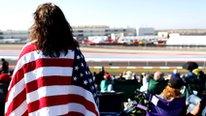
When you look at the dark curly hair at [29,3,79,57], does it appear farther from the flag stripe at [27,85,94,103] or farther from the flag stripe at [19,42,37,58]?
the flag stripe at [27,85,94,103]

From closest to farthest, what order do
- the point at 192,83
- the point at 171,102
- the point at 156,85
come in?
the point at 171,102, the point at 156,85, the point at 192,83

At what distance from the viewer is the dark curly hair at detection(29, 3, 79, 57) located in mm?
3785

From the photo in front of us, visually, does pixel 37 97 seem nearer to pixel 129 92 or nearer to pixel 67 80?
pixel 67 80

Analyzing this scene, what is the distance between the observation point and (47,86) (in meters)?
3.80

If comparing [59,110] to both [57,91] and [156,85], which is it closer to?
[57,91]

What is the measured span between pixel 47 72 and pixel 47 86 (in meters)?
0.10

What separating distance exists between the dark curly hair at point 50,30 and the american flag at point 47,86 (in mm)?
52

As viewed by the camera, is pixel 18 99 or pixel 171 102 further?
pixel 171 102

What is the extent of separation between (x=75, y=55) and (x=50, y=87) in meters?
0.30

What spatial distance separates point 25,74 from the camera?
3807 mm

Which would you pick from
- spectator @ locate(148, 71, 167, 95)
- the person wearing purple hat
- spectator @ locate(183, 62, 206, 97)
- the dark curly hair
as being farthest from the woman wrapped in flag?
spectator @ locate(148, 71, 167, 95)

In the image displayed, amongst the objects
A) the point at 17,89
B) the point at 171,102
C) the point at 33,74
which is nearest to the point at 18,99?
the point at 17,89

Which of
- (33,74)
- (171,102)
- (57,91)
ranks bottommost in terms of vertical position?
(171,102)

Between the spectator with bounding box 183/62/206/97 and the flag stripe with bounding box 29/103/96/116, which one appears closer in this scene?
→ the flag stripe with bounding box 29/103/96/116
